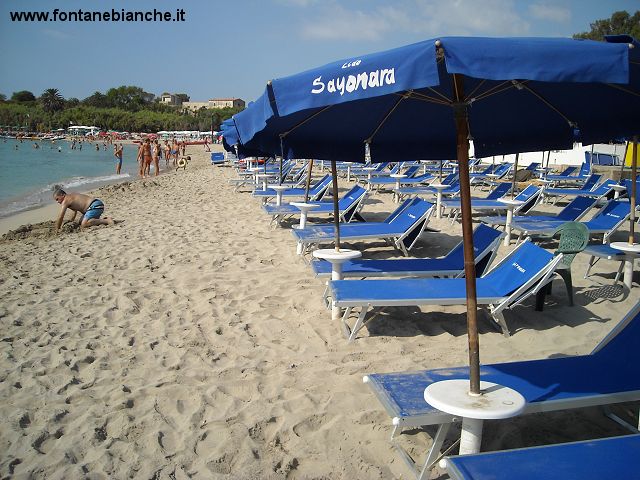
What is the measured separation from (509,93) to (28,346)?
3.91m

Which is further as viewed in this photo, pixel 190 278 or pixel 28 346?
pixel 190 278

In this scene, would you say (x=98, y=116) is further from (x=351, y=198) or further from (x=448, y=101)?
(x=448, y=101)

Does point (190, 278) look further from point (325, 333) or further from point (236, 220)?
point (236, 220)

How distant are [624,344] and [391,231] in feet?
13.5

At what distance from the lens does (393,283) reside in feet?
14.8

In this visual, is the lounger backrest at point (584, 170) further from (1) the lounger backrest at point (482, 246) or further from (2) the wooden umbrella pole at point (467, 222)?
(2) the wooden umbrella pole at point (467, 222)

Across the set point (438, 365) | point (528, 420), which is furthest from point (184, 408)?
point (528, 420)

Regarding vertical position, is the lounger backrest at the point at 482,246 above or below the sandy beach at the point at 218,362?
above

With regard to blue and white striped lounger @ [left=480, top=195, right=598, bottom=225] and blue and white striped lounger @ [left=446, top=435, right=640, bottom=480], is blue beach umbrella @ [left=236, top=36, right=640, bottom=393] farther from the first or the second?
blue and white striped lounger @ [left=480, top=195, right=598, bottom=225]

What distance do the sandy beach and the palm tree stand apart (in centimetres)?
13020

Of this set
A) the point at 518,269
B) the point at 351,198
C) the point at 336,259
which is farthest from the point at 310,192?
the point at 518,269

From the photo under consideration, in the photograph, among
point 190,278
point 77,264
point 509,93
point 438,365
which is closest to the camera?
point 509,93

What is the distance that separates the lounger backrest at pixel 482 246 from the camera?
504 centimetres

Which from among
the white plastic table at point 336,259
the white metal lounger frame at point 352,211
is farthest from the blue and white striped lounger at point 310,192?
the white plastic table at point 336,259
